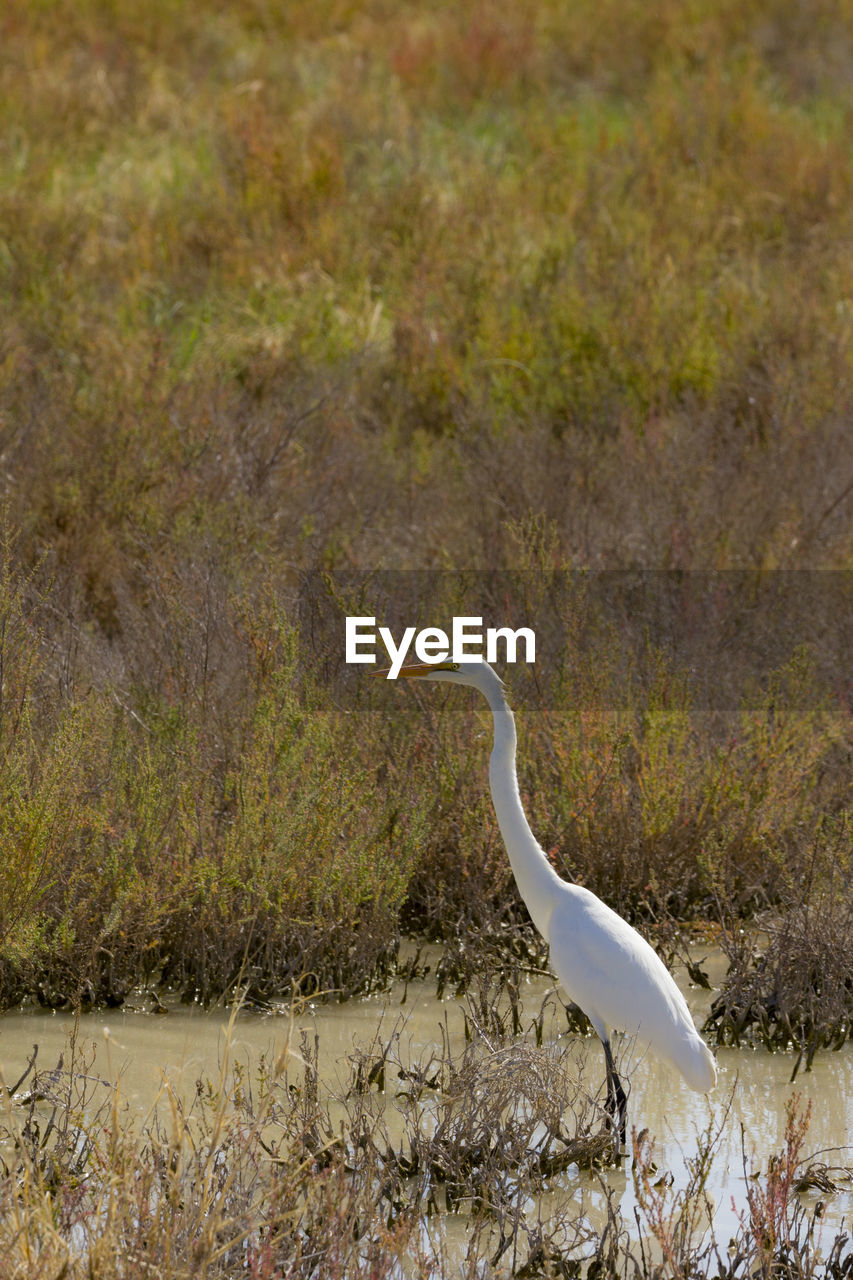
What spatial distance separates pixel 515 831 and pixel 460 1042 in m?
0.69

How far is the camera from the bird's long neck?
4117 mm

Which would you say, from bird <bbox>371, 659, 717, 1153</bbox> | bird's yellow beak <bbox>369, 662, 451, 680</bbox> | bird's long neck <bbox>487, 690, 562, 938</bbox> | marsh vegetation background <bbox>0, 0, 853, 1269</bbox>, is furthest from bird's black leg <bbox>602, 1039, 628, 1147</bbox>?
bird's yellow beak <bbox>369, 662, 451, 680</bbox>

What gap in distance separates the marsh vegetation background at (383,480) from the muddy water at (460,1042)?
110 millimetres

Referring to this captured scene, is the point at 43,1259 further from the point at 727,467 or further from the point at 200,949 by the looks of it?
the point at 727,467

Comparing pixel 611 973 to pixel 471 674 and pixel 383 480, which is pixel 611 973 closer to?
pixel 471 674

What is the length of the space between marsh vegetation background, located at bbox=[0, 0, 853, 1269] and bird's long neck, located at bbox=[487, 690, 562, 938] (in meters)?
0.53

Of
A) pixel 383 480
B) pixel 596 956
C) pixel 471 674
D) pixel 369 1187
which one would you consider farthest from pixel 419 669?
pixel 383 480

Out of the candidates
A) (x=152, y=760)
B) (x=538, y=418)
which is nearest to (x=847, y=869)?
(x=152, y=760)

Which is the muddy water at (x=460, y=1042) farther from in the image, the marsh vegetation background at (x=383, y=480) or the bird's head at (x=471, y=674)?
the bird's head at (x=471, y=674)

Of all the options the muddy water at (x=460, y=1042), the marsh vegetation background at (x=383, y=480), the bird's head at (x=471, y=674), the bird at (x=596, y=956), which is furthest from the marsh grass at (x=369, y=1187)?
the bird's head at (x=471, y=674)

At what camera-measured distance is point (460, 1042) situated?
4.39 metres

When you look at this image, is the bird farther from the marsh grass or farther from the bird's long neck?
the marsh grass

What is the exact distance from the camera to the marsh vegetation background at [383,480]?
451 cm

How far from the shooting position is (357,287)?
33.8 feet
